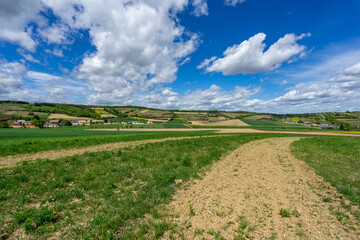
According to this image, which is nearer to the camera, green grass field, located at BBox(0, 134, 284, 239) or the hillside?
green grass field, located at BBox(0, 134, 284, 239)

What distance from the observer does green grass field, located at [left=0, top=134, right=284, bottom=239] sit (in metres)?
5.45

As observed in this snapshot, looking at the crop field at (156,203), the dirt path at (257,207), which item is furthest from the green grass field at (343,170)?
the dirt path at (257,207)

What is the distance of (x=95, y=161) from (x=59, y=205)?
7.21 m

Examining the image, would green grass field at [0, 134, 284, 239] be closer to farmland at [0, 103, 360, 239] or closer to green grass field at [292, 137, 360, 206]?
farmland at [0, 103, 360, 239]

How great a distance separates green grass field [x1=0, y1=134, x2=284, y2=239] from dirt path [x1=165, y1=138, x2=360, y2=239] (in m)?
1.15

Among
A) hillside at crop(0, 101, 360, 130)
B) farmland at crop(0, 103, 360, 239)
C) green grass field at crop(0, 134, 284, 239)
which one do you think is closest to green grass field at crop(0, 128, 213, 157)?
green grass field at crop(0, 134, 284, 239)

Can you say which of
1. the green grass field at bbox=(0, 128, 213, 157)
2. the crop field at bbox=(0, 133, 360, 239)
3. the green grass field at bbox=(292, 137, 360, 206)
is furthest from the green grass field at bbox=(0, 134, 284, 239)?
the green grass field at bbox=(0, 128, 213, 157)

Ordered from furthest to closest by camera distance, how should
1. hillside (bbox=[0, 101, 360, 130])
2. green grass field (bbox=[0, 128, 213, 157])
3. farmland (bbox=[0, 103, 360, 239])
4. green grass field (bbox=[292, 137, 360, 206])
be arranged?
hillside (bbox=[0, 101, 360, 130]) < green grass field (bbox=[0, 128, 213, 157]) < green grass field (bbox=[292, 137, 360, 206]) < farmland (bbox=[0, 103, 360, 239])

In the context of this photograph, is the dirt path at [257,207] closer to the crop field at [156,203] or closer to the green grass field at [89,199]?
the crop field at [156,203]

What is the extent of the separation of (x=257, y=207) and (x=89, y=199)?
838 cm

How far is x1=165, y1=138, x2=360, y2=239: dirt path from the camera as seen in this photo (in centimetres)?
526

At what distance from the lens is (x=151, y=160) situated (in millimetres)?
14234

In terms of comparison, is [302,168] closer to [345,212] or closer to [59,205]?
[345,212]

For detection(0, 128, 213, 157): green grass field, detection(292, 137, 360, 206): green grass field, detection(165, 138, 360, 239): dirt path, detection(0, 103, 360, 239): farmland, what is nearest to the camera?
detection(165, 138, 360, 239): dirt path
